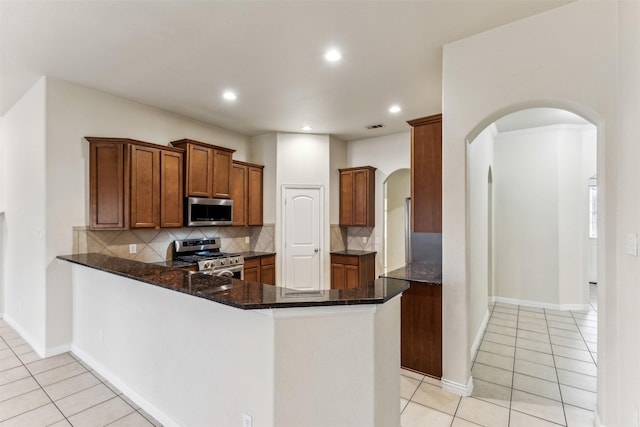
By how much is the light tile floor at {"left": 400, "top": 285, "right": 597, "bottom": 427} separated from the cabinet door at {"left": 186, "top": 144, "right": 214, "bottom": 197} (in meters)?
3.39

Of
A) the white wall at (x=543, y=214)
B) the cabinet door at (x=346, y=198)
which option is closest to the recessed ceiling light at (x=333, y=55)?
the cabinet door at (x=346, y=198)

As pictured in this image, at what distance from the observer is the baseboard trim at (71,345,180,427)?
211 centimetres

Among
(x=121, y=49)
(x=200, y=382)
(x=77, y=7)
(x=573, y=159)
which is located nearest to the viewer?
(x=200, y=382)

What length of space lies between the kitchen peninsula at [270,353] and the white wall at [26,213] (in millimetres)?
2090

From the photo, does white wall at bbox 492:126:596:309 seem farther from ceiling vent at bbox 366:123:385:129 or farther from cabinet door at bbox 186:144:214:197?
cabinet door at bbox 186:144:214:197

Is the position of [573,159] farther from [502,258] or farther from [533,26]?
[533,26]

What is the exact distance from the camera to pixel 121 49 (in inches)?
106

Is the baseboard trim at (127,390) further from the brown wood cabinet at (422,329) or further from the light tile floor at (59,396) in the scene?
the brown wood cabinet at (422,329)

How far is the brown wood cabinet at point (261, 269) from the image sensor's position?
4.73m

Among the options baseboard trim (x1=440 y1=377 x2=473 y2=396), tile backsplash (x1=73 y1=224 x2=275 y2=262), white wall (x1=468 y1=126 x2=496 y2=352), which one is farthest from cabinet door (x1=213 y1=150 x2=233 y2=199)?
baseboard trim (x1=440 y1=377 x2=473 y2=396)

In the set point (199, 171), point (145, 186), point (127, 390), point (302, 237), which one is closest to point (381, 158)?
point (302, 237)

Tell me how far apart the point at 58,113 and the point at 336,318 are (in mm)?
3771

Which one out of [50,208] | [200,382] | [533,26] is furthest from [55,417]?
[533,26]

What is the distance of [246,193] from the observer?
5098 mm
